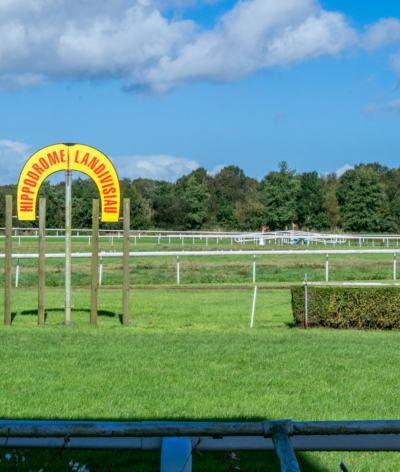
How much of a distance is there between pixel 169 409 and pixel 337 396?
1690 millimetres

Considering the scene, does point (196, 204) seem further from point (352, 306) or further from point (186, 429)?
point (186, 429)

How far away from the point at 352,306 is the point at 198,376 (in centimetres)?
530

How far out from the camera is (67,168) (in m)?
10.3

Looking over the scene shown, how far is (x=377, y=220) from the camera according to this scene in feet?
218

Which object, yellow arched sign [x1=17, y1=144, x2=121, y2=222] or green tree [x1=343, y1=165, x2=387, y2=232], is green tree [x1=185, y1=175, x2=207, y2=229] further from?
yellow arched sign [x1=17, y1=144, x2=121, y2=222]

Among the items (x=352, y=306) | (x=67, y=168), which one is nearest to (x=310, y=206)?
(x=352, y=306)

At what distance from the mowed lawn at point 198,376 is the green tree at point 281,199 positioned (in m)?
57.4

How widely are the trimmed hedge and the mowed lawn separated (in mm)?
538

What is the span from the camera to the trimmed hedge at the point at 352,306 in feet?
34.0

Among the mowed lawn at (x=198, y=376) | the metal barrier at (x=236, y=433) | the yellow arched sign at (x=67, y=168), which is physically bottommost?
the mowed lawn at (x=198, y=376)

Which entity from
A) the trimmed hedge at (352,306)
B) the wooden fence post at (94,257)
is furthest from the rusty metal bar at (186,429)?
the trimmed hedge at (352,306)

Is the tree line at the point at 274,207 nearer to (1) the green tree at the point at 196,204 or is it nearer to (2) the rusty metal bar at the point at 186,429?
(1) the green tree at the point at 196,204

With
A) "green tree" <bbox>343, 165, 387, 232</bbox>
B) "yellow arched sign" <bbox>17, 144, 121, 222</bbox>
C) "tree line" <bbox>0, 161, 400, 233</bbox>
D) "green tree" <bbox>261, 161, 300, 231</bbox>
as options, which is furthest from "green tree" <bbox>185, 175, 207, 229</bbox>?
"yellow arched sign" <bbox>17, 144, 121, 222</bbox>

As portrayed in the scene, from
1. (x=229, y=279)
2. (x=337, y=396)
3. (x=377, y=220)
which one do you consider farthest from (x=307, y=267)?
(x=377, y=220)
